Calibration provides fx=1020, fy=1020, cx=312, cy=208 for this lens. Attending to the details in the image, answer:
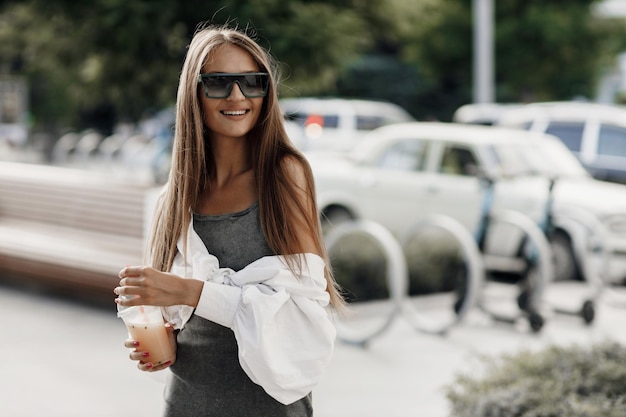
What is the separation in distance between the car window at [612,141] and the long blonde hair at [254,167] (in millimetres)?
11302

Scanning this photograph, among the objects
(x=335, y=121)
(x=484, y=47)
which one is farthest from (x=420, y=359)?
(x=335, y=121)

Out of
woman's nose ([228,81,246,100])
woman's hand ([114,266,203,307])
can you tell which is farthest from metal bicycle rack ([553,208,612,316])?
woman's hand ([114,266,203,307])

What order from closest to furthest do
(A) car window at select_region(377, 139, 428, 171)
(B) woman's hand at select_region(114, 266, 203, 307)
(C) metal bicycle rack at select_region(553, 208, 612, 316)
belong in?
(B) woman's hand at select_region(114, 266, 203, 307)
(C) metal bicycle rack at select_region(553, 208, 612, 316)
(A) car window at select_region(377, 139, 428, 171)

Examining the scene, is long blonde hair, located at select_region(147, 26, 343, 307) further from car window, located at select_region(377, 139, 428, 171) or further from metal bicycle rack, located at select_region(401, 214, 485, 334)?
car window, located at select_region(377, 139, 428, 171)

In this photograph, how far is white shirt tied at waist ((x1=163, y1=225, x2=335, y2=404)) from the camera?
2.34 m

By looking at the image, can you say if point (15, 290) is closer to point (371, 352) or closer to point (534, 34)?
point (371, 352)

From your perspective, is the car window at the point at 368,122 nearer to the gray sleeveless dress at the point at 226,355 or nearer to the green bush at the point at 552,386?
the green bush at the point at 552,386

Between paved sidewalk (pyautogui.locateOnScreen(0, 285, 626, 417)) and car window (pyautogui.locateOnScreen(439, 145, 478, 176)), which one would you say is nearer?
paved sidewalk (pyautogui.locateOnScreen(0, 285, 626, 417))

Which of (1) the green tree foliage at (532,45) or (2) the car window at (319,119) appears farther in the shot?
(1) the green tree foliage at (532,45)

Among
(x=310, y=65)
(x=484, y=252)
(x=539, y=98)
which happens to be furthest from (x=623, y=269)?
(x=539, y=98)

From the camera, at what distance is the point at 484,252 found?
834cm

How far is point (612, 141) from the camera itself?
1328cm

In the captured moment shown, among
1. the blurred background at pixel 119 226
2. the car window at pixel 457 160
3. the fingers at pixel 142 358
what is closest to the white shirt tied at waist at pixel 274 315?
the fingers at pixel 142 358

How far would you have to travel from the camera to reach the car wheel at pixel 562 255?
9641 mm
